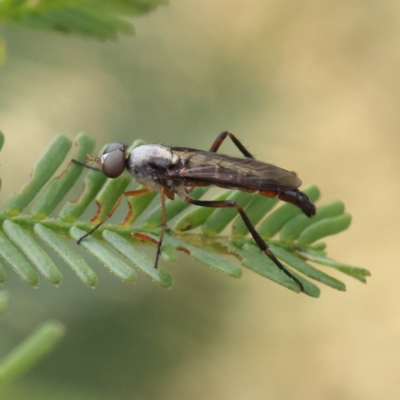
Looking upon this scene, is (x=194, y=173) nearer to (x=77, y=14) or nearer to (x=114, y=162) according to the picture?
(x=114, y=162)

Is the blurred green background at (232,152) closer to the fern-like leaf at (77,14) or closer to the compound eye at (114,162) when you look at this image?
the compound eye at (114,162)

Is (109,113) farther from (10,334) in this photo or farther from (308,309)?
(308,309)

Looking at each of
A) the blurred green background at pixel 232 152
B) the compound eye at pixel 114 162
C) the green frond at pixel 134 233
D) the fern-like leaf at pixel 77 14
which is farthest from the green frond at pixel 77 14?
the blurred green background at pixel 232 152

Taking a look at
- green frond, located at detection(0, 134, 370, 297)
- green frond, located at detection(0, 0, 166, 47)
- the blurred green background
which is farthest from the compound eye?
the blurred green background

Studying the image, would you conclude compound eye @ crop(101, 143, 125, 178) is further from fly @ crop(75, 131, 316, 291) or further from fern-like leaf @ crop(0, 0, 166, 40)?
fern-like leaf @ crop(0, 0, 166, 40)

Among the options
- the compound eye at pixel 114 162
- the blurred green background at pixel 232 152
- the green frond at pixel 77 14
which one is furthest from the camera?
the blurred green background at pixel 232 152

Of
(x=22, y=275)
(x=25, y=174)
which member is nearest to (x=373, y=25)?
(x=25, y=174)

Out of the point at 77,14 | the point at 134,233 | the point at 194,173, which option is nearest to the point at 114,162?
the point at 194,173
